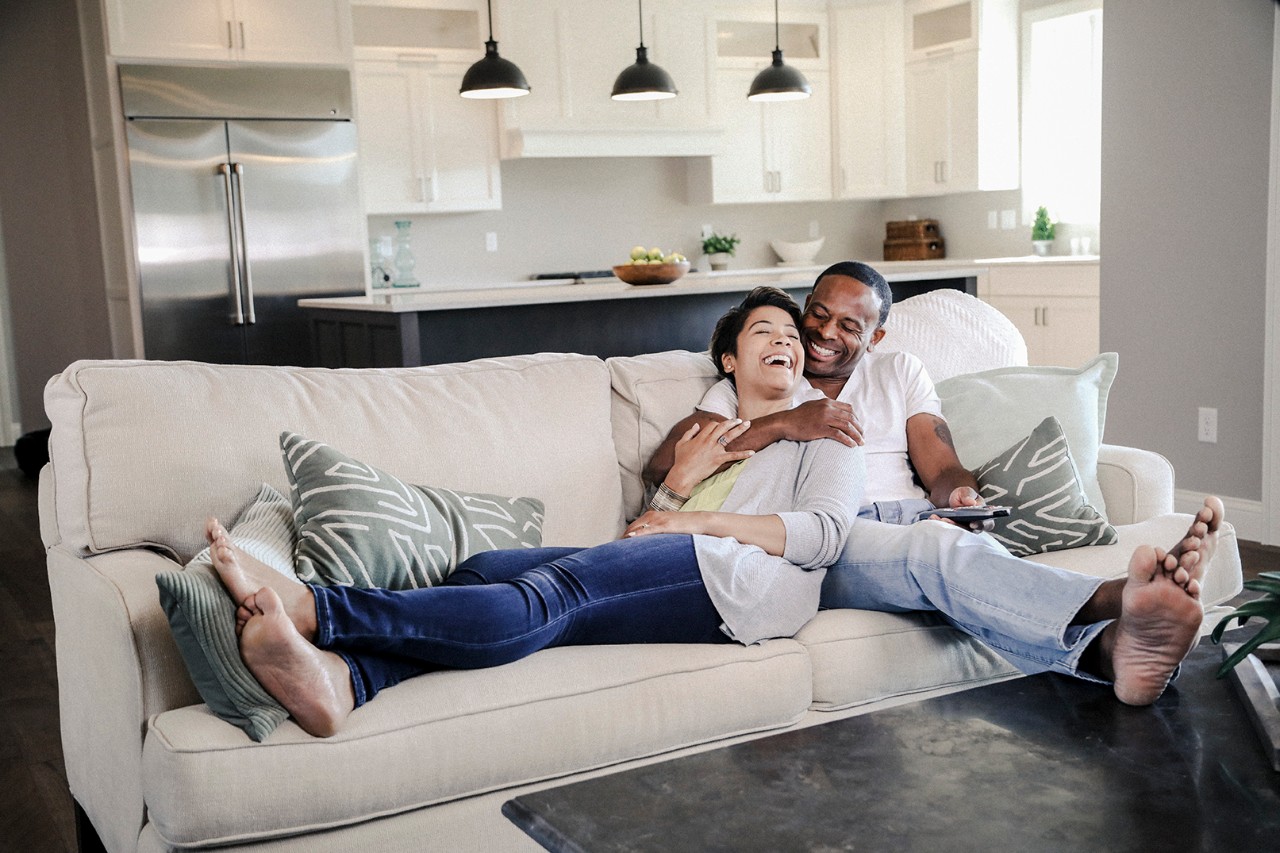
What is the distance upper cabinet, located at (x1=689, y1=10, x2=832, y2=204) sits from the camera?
7281 millimetres

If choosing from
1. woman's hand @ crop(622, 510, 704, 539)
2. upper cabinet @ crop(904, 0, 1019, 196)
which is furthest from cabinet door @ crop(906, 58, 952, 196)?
woman's hand @ crop(622, 510, 704, 539)

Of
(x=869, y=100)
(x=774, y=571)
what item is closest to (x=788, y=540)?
(x=774, y=571)

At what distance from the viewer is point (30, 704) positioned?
3037mm

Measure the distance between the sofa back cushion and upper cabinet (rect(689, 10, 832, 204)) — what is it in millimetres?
5005

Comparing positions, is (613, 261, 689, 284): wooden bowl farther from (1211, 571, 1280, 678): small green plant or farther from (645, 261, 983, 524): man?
(1211, 571, 1280, 678): small green plant

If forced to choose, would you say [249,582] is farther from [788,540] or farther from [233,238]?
[233,238]

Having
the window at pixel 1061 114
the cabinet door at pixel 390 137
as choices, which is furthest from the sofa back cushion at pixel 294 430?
the window at pixel 1061 114

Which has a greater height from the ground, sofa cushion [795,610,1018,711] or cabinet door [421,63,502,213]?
cabinet door [421,63,502,213]

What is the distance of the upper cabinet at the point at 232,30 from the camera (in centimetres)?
529

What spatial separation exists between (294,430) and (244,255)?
145 inches

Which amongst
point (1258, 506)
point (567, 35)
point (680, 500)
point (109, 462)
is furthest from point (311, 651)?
point (567, 35)

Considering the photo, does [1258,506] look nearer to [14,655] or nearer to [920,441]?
[920,441]

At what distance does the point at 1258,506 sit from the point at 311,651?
12.1 feet

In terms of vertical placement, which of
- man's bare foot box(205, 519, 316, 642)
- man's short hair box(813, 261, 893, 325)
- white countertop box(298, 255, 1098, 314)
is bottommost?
man's bare foot box(205, 519, 316, 642)
